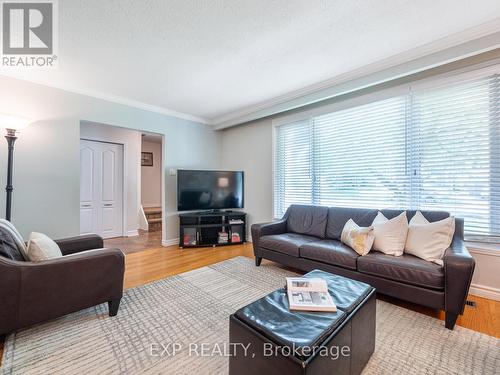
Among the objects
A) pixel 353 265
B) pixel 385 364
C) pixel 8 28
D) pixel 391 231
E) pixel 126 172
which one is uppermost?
pixel 8 28

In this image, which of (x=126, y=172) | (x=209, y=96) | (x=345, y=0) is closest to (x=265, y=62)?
(x=345, y=0)

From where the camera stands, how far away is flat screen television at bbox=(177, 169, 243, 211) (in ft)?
13.9

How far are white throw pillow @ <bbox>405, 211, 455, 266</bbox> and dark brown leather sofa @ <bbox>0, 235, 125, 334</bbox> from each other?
2714 mm

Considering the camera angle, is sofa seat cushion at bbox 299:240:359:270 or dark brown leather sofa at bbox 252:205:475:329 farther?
sofa seat cushion at bbox 299:240:359:270

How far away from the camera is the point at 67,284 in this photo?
1.72m

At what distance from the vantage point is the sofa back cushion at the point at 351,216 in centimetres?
261

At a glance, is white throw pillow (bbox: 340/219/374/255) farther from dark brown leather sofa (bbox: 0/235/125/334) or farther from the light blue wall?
the light blue wall

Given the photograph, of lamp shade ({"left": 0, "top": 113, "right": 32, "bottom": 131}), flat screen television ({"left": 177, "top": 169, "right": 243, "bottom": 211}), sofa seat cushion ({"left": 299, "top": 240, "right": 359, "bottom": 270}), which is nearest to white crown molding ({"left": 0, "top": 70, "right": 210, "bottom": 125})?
lamp shade ({"left": 0, "top": 113, "right": 32, "bottom": 131})

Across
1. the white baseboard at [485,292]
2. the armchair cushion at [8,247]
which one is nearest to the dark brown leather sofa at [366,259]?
the white baseboard at [485,292]

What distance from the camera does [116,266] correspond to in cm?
193

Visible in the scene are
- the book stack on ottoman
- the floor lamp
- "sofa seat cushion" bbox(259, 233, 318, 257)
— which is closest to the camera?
the book stack on ottoman

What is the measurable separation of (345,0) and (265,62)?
3.35 feet

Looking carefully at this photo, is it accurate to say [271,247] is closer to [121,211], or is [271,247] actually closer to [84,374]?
[84,374]

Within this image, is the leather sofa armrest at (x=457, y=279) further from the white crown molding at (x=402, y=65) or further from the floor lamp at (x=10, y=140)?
the floor lamp at (x=10, y=140)
